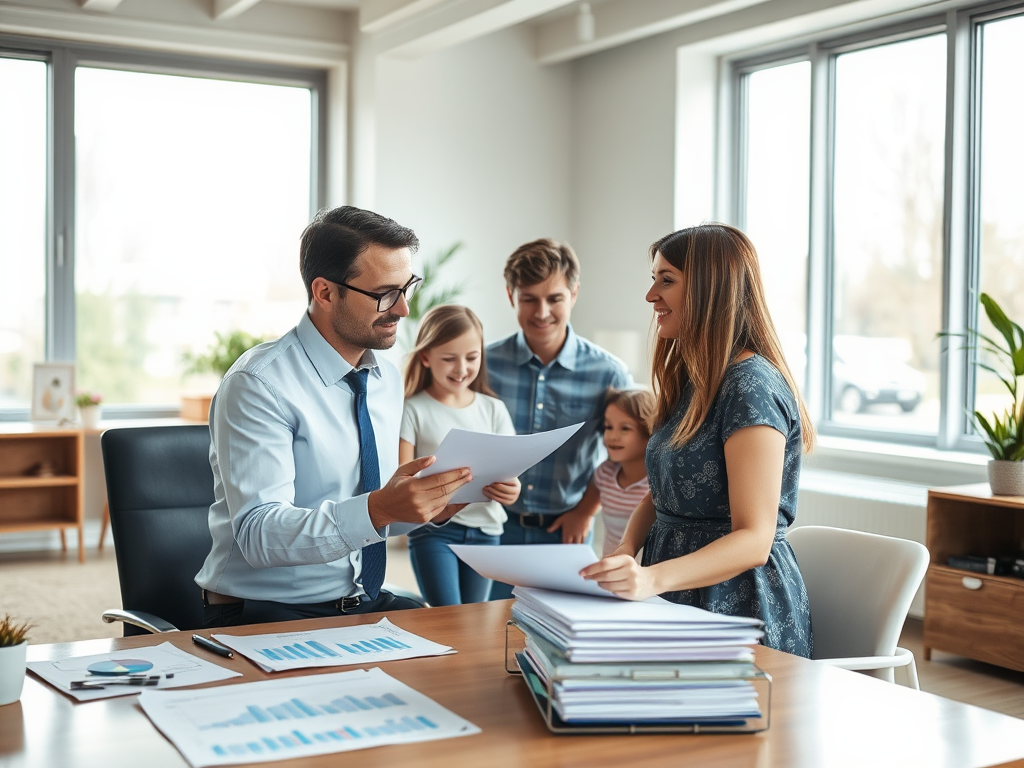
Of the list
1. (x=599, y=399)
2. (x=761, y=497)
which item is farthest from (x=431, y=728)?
(x=599, y=399)

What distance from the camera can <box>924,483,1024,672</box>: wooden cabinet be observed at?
395 cm

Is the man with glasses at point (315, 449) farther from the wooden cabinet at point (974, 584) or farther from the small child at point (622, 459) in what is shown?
the wooden cabinet at point (974, 584)

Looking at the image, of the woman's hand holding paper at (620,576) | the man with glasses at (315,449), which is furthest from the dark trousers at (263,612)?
the woman's hand holding paper at (620,576)

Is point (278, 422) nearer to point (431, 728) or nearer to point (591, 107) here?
point (431, 728)

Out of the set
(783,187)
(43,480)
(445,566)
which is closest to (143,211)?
(43,480)

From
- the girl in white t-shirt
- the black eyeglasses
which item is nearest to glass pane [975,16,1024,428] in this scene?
the girl in white t-shirt

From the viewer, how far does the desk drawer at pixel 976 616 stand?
3932 millimetres

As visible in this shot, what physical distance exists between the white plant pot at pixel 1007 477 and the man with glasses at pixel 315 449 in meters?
2.65

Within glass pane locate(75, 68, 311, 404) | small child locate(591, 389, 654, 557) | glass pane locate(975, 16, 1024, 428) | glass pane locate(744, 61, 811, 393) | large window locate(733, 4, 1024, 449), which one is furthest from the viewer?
glass pane locate(75, 68, 311, 404)

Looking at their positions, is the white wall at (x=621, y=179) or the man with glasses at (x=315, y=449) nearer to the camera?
the man with glasses at (x=315, y=449)

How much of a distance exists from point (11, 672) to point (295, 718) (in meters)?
0.39

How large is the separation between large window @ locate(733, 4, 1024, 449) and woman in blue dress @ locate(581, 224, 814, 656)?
3.00 meters

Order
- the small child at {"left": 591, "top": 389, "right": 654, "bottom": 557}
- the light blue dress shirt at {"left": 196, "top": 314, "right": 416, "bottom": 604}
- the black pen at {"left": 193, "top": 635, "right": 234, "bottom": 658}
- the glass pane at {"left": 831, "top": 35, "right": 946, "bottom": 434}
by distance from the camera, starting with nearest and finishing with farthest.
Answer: the black pen at {"left": 193, "top": 635, "right": 234, "bottom": 658} → the light blue dress shirt at {"left": 196, "top": 314, "right": 416, "bottom": 604} → the small child at {"left": 591, "top": 389, "right": 654, "bottom": 557} → the glass pane at {"left": 831, "top": 35, "right": 946, "bottom": 434}

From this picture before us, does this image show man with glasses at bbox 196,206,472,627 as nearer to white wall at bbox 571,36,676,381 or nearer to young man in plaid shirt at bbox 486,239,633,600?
young man in plaid shirt at bbox 486,239,633,600
